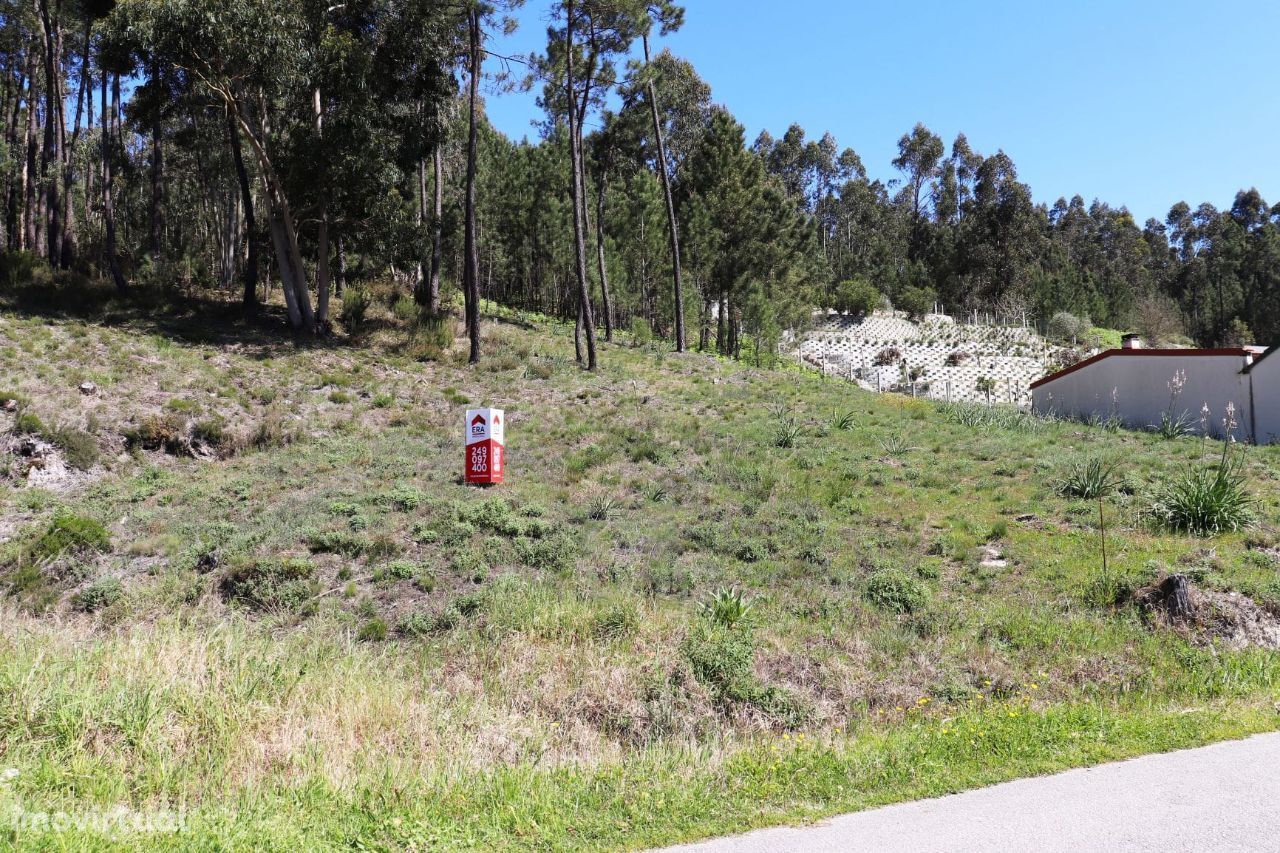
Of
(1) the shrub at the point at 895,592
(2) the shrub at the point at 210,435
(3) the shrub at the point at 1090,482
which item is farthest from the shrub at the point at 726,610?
(2) the shrub at the point at 210,435

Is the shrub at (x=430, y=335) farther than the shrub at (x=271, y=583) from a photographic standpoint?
Yes

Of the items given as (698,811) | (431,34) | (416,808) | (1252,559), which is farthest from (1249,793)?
(431,34)

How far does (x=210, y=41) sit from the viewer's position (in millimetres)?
21844

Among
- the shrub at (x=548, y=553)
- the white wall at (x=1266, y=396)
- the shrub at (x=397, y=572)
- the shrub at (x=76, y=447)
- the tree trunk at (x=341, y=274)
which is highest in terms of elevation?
the tree trunk at (x=341, y=274)

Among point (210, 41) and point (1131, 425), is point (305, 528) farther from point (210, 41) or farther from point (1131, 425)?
point (1131, 425)

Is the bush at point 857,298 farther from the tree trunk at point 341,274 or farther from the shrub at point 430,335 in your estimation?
the tree trunk at point 341,274

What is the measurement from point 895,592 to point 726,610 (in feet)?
8.46

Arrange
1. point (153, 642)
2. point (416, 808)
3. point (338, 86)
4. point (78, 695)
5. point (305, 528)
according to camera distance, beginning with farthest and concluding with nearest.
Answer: point (338, 86), point (305, 528), point (153, 642), point (78, 695), point (416, 808)

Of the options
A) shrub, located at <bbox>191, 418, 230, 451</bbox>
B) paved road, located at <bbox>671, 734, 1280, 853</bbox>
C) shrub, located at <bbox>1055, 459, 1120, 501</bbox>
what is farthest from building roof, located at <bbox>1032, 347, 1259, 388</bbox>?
shrub, located at <bbox>191, 418, 230, 451</bbox>

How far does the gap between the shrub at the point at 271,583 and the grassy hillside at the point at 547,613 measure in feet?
0.17

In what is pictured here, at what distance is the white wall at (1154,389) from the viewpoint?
→ 23234 mm

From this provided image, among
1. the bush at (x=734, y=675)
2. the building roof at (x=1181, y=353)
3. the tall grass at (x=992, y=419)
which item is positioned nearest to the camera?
the bush at (x=734, y=675)

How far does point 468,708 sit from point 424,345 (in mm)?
21445

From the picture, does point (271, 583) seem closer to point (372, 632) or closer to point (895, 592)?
point (372, 632)
